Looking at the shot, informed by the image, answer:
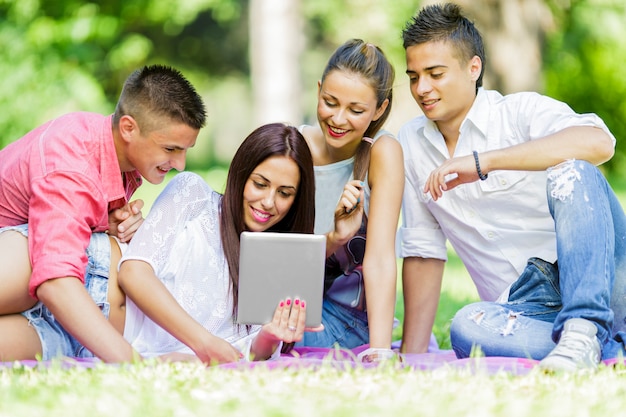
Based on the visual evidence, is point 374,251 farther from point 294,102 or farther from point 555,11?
point 555,11

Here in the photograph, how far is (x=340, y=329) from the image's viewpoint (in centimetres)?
429

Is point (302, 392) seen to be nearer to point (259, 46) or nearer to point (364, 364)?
point (364, 364)

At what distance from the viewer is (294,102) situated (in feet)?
40.5

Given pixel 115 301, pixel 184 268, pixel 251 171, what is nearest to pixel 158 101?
pixel 251 171

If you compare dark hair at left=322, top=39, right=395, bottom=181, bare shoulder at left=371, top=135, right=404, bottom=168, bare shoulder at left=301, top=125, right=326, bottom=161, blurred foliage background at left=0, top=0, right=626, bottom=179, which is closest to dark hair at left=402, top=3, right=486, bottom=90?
dark hair at left=322, top=39, right=395, bottom=181

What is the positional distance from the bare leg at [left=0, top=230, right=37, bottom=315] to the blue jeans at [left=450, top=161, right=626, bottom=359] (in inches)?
69.9

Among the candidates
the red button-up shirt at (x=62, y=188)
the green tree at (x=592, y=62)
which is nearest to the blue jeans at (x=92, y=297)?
the red button-up shirt at (x=62, y=188)

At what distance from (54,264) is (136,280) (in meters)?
0.35

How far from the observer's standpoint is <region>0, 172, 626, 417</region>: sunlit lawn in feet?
7.93

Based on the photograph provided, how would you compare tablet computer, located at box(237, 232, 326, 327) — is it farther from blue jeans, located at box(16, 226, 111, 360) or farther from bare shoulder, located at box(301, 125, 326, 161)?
bare shoulder, located at box(301, 125, 326, 161)

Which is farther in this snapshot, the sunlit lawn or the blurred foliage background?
the blurred foliage background

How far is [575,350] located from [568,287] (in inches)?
12.2

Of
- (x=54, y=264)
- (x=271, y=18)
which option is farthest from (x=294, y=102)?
(x=54, y=264)

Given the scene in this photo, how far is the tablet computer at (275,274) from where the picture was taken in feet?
11.4
